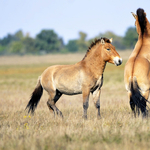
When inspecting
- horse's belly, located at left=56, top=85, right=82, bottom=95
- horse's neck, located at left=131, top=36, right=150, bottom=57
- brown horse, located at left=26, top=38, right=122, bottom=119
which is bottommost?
horse's belly, located at left=56, top=85, right=82, bottom=95

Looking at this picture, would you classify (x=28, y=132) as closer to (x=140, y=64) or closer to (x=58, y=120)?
(x=58, y=120)

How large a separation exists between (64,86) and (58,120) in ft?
4.09

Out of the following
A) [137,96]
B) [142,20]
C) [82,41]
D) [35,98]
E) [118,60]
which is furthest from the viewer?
[82,41]

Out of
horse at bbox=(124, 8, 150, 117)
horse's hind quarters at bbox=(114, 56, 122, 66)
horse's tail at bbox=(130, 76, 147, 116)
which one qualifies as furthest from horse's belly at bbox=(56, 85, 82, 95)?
horse's tail at bbox=(130, 76, 147, 116)

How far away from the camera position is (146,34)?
279 inches

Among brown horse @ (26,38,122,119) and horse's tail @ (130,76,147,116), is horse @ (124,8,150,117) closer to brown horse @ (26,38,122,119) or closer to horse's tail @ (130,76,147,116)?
horse's tail @ (130,76,147,116)

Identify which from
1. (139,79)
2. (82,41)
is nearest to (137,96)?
(139,79)

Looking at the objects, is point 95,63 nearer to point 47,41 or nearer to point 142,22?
point 142,22

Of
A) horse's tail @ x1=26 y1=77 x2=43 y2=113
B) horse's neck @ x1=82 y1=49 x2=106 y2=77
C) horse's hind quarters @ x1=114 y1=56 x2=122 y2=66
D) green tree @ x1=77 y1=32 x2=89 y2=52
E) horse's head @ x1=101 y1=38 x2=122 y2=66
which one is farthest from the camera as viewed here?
green tree @ x1=77 y1=32 x2=89 y2=52

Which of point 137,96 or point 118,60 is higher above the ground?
point 118,60

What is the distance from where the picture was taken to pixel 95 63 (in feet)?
23.3

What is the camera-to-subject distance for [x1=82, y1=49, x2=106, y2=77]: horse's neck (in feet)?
23.1

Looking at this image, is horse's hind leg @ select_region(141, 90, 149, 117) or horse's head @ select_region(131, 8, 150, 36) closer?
horse's hind leg @ select_region(141, 90, 149, 117)

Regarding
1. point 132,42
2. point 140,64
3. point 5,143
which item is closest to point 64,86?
point 140,64
